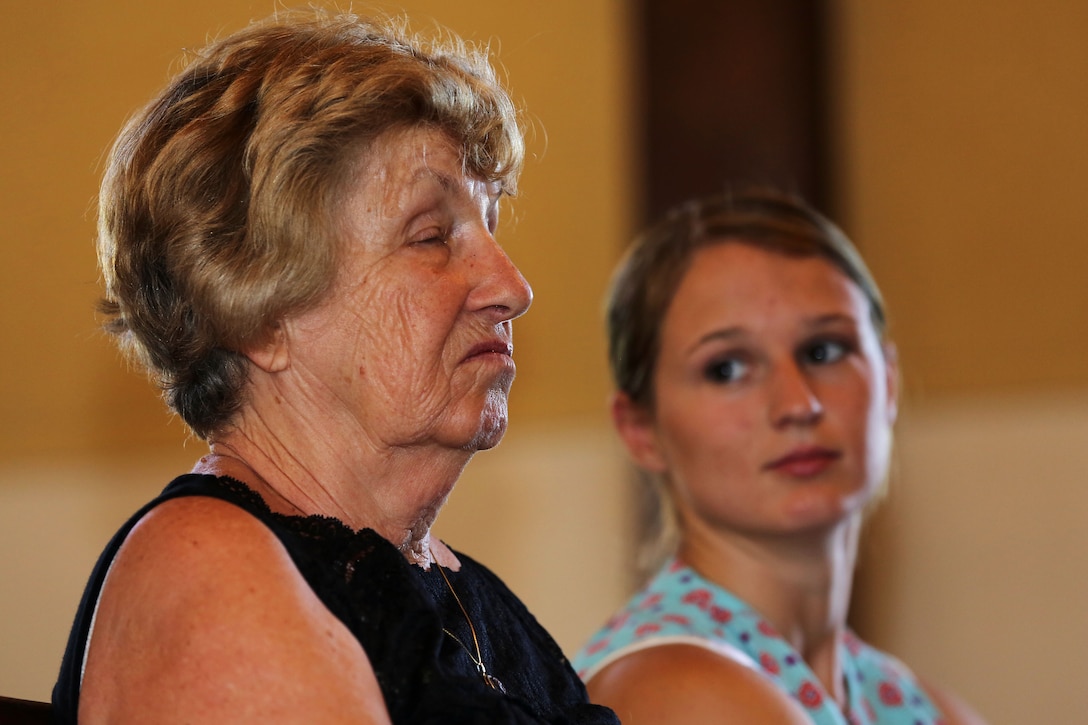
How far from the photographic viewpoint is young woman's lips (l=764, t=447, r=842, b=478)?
193 centimetres

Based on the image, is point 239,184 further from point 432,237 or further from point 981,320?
point 981,320

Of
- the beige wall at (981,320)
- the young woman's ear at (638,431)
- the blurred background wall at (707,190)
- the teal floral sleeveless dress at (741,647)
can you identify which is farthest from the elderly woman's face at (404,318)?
the beige wall at (981,320)

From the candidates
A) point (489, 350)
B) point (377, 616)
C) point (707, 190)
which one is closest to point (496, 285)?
point (489, 350)

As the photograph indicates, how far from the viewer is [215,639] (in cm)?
90

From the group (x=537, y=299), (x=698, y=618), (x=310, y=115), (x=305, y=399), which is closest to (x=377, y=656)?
(x=305, y=399)

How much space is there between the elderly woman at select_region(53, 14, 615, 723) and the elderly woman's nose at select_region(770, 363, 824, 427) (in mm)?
775

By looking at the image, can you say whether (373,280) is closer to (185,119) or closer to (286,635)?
(185,119)

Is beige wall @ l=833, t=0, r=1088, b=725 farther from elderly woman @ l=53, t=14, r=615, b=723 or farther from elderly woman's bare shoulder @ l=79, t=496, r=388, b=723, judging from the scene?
elderly woman's bare shoulder @ l=79, t=496, r=388, b=723

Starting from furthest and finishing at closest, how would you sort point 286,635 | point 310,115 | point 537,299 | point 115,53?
1. point 537,299
2. point 115,53
3. point 310,115
4. point 286,635

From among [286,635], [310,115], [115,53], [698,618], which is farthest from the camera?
[115,53]

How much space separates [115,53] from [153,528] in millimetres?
2604

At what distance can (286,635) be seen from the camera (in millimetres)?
925

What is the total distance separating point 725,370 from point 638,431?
22cm

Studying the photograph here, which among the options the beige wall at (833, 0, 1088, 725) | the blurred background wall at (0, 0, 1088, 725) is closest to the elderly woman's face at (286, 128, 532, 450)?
the blurred background wall at (0, 0, 1088, 725)
